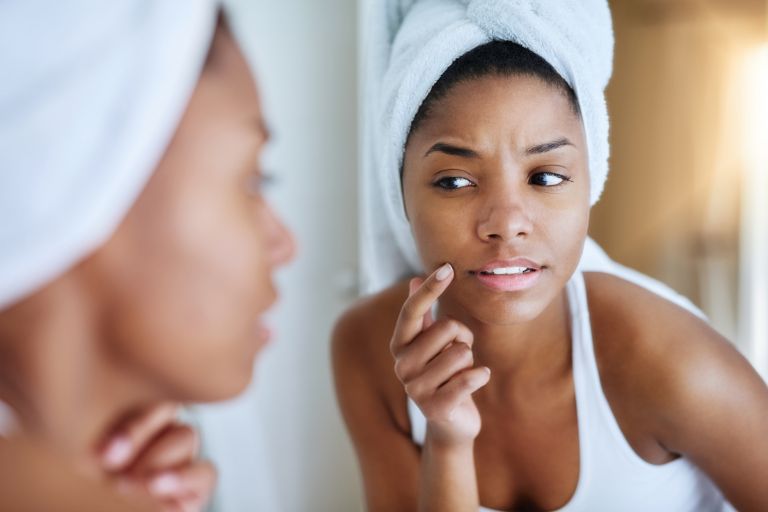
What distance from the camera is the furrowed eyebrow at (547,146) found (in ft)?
1.29

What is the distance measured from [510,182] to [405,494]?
0.29m

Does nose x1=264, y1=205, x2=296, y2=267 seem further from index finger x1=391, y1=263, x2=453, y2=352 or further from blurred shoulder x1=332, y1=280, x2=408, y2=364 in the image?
blurred shoulder x1=332, y1=280, x2=408, y2=364

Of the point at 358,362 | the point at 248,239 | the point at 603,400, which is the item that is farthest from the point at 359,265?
the point at 248,239

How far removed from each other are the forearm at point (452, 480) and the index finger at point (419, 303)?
0.08 m

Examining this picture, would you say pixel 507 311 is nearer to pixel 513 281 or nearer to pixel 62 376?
pixel 513 281

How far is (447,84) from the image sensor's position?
0.42m

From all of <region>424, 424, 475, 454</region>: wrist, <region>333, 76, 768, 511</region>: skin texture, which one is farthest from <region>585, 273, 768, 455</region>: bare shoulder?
<region>424, 424, 475, 454</region>: wrist

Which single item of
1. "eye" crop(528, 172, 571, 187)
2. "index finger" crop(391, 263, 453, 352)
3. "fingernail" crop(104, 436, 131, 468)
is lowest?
"fingernail" crop(104, 436, 131, 468)

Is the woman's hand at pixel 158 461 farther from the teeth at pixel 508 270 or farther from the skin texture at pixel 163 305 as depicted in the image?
the teeth at pixel 508 270

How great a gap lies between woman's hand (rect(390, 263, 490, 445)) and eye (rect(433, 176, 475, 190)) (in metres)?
0.05

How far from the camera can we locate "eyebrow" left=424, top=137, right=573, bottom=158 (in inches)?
15.5

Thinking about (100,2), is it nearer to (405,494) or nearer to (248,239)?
(248,239)

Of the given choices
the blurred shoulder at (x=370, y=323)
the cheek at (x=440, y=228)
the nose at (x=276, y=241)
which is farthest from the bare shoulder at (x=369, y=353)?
the nose at (x=276, y=241)

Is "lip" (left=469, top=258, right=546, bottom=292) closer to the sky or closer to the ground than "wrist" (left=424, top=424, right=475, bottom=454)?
closer to the sky
